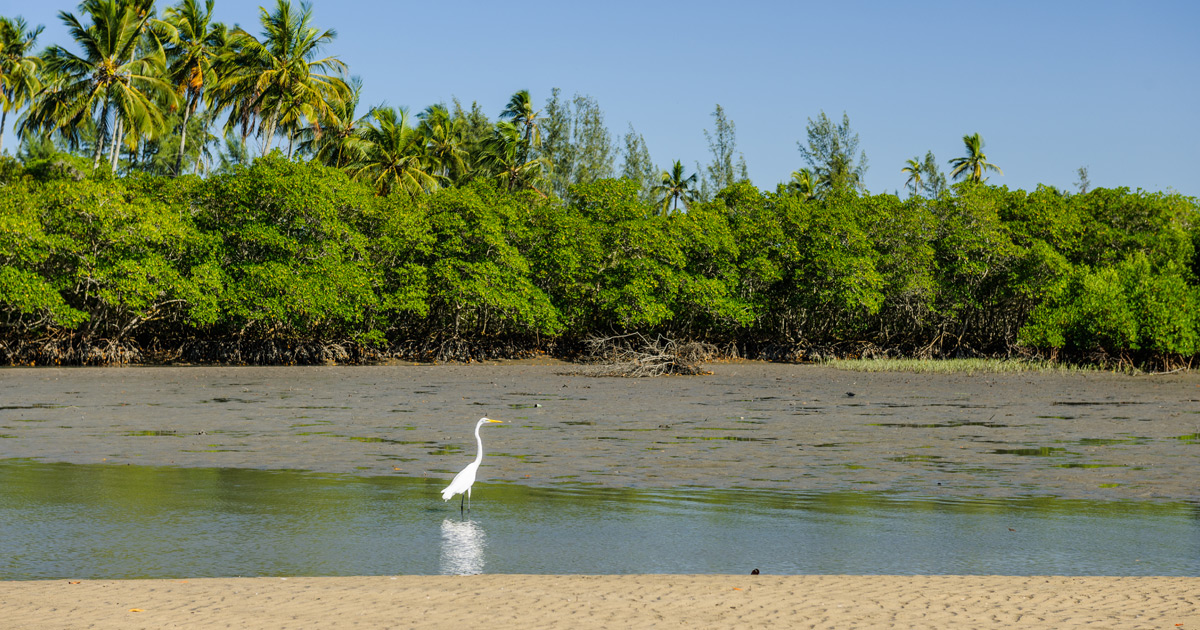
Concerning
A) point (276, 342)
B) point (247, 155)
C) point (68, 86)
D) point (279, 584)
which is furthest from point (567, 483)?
point (247, 155)

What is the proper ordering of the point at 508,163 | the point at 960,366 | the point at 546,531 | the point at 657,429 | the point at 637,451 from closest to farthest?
the point at 546,531
the point at 637,451
the point at 657,429
the point at 960,366
the point at 508,163

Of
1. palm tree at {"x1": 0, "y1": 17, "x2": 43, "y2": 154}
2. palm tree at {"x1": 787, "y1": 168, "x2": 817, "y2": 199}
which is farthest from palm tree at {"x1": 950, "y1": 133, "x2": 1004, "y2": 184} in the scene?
palm tree at {"x1": 0, "y1": 17, "x2": 43, "y2": 154}

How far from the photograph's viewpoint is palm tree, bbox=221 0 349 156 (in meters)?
47.1

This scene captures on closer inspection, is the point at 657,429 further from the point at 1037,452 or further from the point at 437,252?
the point at 437,252

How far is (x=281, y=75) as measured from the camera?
46812 mm

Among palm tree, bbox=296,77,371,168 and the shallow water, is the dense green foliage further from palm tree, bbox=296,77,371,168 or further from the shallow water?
the shallow water

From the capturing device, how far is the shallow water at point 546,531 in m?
7.55

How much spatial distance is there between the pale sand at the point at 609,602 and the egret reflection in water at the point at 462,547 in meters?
0.42

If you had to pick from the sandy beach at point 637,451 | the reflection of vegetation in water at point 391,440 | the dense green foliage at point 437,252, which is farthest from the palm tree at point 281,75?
the reflection of vegetation in water at point 391,440

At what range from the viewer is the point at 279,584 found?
6785 millimetres

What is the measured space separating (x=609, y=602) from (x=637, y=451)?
802cm

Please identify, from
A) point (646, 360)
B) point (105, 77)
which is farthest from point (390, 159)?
point (646, 360)

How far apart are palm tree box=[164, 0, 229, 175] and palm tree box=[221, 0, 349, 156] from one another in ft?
4.12

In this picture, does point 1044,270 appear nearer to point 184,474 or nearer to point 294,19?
point 294,19
